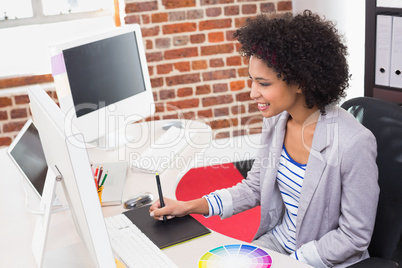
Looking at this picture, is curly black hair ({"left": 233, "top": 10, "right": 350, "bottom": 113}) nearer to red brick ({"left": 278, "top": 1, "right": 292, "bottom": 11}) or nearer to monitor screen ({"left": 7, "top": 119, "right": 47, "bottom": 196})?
monitor screen ({"left": 7, "top": 119, "right": 47, "bottom": 196})

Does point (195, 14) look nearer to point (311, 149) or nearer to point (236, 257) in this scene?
point (311, 149)

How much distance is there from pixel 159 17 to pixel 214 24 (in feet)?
1.22

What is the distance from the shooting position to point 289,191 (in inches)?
59.4

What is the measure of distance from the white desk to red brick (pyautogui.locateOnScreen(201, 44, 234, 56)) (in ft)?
4.20

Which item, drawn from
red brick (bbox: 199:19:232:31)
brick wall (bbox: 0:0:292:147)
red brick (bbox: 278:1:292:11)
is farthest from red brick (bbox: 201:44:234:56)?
red brick (bbox: 278:1:292:11)

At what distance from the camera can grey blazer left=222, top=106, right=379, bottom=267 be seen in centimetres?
131

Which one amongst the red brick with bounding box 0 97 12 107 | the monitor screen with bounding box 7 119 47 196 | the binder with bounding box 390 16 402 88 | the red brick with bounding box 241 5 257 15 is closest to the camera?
the monitor screen with bounding box 7 119 47 196

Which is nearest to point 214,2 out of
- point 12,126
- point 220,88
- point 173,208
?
point 220,88

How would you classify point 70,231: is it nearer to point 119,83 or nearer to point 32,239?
point 32,239

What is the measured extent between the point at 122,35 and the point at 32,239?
105 cm

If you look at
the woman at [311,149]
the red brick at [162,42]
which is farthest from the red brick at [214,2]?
the woman at [311,149]

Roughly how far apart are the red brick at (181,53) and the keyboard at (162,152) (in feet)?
3.58

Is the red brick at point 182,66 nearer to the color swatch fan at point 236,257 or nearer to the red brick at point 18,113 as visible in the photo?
the red brick at point 18,113

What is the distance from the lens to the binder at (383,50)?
2.29 metres
